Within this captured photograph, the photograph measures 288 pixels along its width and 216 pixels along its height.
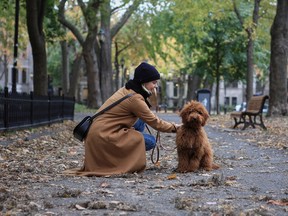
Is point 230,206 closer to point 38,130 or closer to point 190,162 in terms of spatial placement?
point 190,162

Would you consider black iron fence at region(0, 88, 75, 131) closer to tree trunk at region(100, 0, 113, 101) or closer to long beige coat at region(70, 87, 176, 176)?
long beige coat at region(70, 87, 176, 176)

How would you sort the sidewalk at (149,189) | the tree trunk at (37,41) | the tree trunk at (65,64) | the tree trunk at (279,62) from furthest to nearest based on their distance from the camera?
the tree trunk at (65,64)
the tree trunk at (279,62)
the tree trunk at (37,41)
the sidewalk at (149,189)

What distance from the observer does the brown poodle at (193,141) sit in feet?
27.7

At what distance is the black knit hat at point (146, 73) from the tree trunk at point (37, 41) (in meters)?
14.1

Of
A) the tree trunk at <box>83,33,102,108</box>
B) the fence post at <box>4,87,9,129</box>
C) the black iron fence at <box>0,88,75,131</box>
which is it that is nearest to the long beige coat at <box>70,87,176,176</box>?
the black iron fence at <box>0,88,75,131</box>

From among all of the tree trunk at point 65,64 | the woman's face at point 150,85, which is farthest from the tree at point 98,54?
the woman's face at point 150,85

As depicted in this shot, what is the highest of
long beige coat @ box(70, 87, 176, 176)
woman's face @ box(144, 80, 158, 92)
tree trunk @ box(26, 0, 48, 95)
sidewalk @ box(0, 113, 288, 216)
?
tree trunk @ box(26, 0, 48, 95)

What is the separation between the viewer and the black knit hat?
28.4ft

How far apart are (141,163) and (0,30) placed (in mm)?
45282

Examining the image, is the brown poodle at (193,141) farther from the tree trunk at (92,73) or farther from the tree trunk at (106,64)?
the tree trunk at (106,64)

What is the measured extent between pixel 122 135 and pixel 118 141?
0.11 meters

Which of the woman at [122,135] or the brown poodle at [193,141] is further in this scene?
the woman at [122,135]

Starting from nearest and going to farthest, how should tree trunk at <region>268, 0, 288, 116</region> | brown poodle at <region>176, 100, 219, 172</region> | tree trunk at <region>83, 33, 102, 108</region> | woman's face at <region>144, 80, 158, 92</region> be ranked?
brown poodle at <region>176, 100, 219, 172</region> → woman's face at <region>144, 80, 158, 92</region> → tree trunk at <region>268, 0, 288, 116</region> → tree trunk at <region>83, 33, 102, 108</region>

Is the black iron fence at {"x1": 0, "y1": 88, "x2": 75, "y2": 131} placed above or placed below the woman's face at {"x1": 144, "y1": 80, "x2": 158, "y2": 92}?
below
